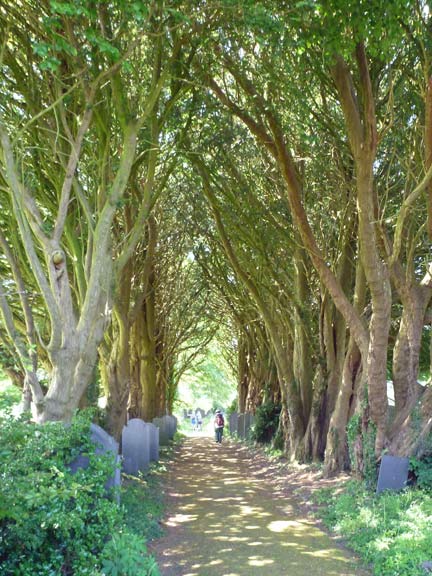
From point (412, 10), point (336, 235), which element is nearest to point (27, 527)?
point (412, 10)

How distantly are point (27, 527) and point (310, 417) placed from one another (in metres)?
11.4

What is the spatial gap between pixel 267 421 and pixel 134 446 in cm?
965

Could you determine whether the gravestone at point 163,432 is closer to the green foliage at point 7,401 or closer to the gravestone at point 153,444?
the gravestone at point 153,444

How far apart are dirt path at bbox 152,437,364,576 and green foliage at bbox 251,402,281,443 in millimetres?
9044

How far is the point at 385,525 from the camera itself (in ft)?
22.7

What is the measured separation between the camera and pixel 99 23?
307 inches

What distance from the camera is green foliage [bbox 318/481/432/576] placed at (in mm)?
5715

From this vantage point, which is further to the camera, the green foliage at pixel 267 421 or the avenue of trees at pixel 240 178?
the green foliage at pixel 267 421

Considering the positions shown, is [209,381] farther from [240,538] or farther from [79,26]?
[79,26]

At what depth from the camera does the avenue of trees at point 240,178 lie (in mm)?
7074

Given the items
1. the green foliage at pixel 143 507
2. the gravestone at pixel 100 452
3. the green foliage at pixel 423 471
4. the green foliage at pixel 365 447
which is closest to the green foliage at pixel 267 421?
the green foliage at pixel 143 507

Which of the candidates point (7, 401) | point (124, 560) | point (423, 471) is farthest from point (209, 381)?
point (7, 401)

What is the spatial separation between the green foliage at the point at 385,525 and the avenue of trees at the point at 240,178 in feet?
3.36

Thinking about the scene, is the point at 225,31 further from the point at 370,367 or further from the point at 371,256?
the point at 370,367
